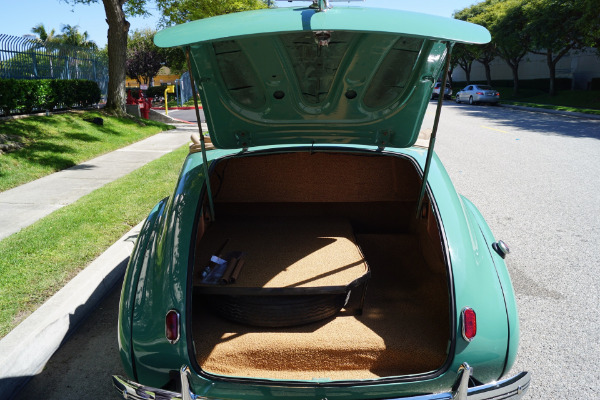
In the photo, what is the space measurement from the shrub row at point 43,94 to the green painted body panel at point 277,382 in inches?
433

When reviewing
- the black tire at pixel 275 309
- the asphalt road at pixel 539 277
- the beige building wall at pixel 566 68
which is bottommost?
the asphalt road at pixel 539 277

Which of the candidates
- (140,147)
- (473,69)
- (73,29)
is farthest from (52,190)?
(73,29)

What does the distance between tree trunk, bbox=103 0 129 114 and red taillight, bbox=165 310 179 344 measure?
1487 centimetres

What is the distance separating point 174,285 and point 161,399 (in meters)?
0.52

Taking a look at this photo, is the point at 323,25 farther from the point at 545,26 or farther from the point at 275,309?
the point at 545,26

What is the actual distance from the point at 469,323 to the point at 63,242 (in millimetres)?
4101

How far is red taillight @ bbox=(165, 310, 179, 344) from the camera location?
87.8 inches

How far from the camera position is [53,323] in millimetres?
3436

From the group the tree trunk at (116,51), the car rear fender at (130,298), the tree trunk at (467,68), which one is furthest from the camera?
the tree trunk at (467,68)

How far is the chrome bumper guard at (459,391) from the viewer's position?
2.05 metres

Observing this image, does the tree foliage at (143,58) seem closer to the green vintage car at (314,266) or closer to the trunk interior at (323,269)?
the trunk interior at (323,269)

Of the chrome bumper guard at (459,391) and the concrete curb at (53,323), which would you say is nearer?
the chrome bumper guard at (459,391)

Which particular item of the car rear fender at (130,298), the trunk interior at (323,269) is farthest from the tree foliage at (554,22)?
the car rear fender at (130,298)

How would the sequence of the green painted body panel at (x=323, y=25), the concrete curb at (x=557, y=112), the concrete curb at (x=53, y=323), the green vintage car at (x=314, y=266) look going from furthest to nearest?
1. the concrete curb at (x=557, y=112)
2. the concrete curb at (x=53, y=323)
3. the green vintage car at (x=314, y=266)
4. the green painted body panel at (x=323, y=25)
